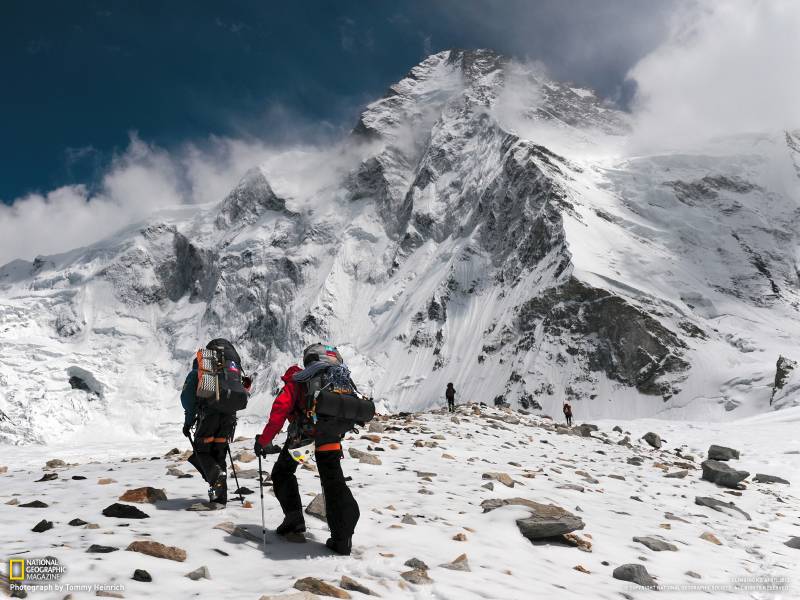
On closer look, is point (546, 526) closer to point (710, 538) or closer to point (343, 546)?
point (343, 546)

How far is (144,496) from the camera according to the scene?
8.34 meters

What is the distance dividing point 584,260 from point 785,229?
56.8m

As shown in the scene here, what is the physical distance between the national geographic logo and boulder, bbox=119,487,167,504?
9.98 ft

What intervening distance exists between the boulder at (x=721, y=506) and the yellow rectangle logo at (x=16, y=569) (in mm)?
12072

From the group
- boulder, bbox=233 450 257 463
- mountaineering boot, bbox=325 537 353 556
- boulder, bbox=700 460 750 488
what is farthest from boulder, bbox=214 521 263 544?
boulder, bbox=700 460 750 488

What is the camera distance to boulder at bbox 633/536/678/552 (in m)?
8.27

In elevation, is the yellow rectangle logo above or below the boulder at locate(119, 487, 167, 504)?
above

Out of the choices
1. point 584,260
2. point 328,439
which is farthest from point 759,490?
point 584,260

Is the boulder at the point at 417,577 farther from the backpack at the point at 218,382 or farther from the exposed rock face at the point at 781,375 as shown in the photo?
the exposed rock face at the point at 781,375

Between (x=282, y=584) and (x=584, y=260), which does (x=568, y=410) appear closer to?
(x=282, y=584)

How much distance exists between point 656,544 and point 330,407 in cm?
530

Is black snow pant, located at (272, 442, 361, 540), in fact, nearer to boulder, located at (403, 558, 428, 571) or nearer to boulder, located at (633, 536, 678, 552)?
boulder, located at (403, 558, 428, 571)

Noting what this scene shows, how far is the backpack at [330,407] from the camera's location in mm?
6871

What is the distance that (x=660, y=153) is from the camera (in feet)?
557
